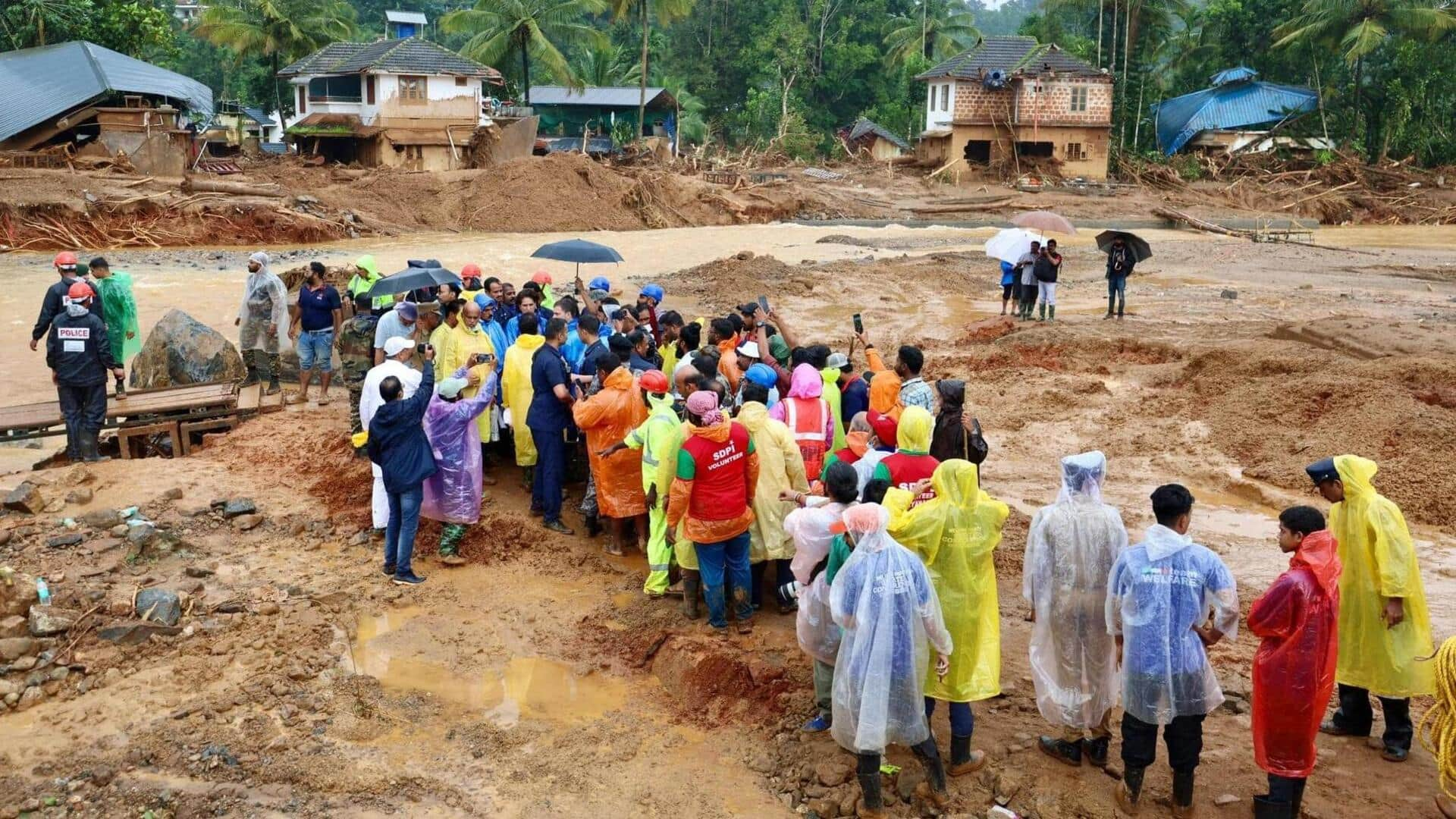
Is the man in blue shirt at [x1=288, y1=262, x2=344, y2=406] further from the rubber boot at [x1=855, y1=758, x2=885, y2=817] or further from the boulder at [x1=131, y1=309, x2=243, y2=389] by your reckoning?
the rubber boot at [x1=855, y1=758, x2=885, y2=817]

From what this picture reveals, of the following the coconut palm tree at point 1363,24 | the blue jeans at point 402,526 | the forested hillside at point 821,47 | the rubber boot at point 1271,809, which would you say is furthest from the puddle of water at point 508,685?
the coconut palm tree at point 1363,24

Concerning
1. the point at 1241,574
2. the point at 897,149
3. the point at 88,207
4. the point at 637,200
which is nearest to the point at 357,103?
the point at 637,200

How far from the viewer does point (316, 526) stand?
8.66 metres

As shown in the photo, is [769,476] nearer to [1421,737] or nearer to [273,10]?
[1421,737]

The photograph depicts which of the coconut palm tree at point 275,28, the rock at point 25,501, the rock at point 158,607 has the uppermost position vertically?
the coconut palm tree at point 275,28

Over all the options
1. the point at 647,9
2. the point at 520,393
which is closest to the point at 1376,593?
the point at 520,393

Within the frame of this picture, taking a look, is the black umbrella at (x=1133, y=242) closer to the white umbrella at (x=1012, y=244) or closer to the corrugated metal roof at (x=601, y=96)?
the white umbrella at (x=1012, y=244)

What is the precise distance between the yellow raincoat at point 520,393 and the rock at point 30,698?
3.67 metres

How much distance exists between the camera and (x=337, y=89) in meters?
41.5

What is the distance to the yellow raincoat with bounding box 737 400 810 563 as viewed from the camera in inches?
271

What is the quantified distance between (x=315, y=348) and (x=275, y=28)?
127 ft

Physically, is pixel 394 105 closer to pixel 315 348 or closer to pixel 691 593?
pixel 315 348

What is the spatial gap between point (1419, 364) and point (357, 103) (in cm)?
3722

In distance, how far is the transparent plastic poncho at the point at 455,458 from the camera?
8.03 meters
